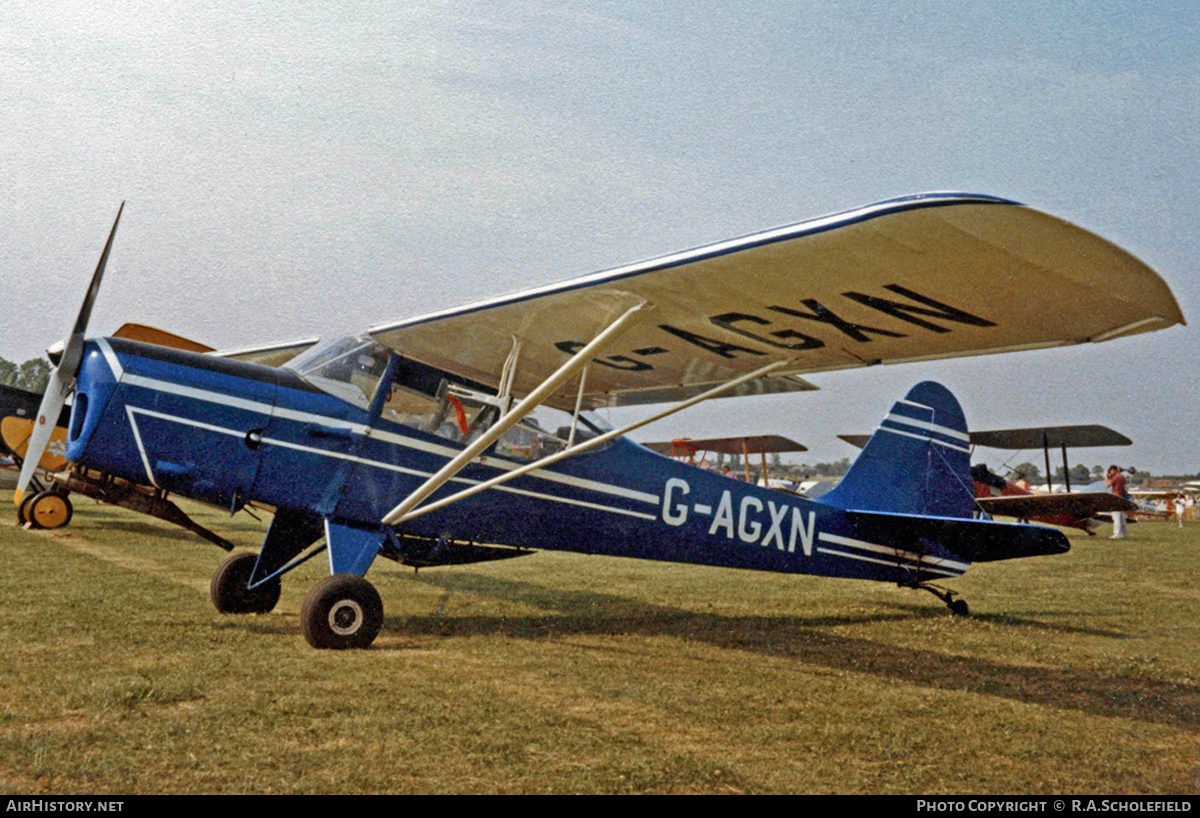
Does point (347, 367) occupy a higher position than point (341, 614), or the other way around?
point (347, 367)

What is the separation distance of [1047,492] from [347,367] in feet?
80.9

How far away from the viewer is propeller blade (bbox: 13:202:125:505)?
191 inches

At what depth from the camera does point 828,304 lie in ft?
14.6

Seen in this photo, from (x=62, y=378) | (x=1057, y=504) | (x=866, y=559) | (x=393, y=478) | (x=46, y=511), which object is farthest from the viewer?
(x=1057, y=504)

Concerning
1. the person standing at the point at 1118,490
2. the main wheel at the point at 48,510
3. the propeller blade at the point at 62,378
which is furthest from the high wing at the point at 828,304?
the person standing at the point at 1118,490

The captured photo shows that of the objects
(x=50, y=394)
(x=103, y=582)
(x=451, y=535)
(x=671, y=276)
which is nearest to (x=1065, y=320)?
(x=671, y=276)

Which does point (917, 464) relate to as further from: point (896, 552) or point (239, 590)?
point (239, 590)

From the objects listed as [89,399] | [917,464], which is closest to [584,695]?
[89,399]

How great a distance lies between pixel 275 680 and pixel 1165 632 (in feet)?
21.1

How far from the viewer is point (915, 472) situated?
7.31m

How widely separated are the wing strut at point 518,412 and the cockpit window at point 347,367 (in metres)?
0.74

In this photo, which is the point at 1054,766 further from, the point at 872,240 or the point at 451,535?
the point at 451,535

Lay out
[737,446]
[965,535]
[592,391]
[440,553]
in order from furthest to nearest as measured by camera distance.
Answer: [737,446] → [592,391] → [965,535] → [440,553]

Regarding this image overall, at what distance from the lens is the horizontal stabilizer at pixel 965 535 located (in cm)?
556
